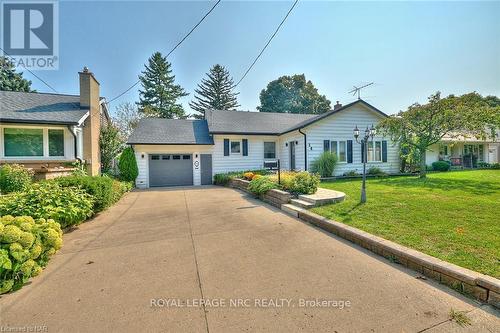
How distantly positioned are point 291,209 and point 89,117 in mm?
11871

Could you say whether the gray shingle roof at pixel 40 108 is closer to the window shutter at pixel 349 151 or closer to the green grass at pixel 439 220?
the green grass at pixel 439 220

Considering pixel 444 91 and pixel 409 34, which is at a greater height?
pixel 409 34

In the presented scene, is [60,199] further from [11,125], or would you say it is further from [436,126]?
[436,126]

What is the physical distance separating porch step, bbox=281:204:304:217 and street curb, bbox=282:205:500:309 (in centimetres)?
162

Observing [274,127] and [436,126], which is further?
[274,127]

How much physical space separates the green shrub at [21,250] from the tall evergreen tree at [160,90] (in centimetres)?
3445

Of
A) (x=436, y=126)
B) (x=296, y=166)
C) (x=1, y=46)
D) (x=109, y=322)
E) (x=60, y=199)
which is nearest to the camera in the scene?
(x=109, y=322)

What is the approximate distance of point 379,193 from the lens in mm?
7688

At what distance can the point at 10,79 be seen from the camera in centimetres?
2978

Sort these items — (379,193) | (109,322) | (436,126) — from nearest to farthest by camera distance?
(109,322)
(379,193)
(436,126)

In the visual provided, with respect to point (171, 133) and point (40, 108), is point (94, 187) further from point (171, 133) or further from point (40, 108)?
point (171, 133)

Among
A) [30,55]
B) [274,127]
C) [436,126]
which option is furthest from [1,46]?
[436,126]

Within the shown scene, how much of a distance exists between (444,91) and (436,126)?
2182mm

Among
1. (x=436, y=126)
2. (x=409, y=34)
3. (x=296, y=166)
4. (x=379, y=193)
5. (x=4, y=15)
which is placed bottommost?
(x=379, y=193)
